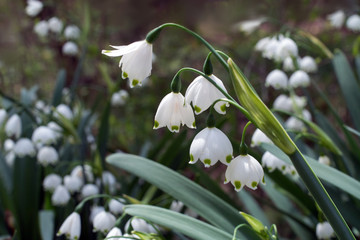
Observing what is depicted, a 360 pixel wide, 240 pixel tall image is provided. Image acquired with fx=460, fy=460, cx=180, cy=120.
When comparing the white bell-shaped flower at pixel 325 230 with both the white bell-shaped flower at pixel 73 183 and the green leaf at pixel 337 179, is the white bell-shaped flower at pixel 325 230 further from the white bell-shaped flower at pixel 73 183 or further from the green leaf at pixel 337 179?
the white bell-shaped flower at pixel 73 183

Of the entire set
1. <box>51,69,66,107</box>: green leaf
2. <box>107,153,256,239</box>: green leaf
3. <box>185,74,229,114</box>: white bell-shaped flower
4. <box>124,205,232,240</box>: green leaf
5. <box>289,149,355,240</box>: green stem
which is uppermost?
<box>185,74,229,114</box>: white bell-shaped flower

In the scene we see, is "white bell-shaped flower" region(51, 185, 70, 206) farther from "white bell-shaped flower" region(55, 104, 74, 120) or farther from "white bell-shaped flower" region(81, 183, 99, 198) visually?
"white bell-shaped flower" region(55, 104, 74, 120)

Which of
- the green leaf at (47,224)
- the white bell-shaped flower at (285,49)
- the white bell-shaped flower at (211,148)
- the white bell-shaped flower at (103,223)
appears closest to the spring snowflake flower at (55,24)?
the green leaf at (47,224)

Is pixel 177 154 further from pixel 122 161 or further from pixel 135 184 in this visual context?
pixel 122 161

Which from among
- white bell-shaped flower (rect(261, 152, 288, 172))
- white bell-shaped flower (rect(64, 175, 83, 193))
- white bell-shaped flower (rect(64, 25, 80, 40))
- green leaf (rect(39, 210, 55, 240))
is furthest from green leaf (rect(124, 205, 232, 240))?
white bell-shaped flower (rect(64, 25, 80, 40))

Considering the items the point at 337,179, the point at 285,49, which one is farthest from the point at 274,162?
the point at 285,49

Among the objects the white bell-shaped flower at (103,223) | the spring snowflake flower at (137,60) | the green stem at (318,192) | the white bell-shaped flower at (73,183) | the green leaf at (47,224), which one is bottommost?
the green leaf at (47,224)

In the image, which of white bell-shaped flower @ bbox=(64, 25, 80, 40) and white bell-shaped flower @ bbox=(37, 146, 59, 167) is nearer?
white bell-shaped flower @ bbox=(37, 146, 59, 167)
